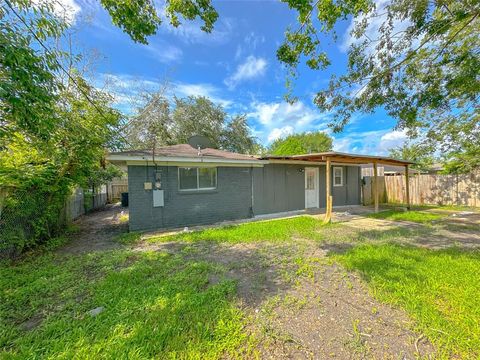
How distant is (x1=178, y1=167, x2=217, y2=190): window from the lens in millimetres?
7234

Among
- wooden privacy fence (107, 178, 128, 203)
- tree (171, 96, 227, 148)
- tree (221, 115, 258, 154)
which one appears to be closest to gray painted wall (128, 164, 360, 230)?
tree (171, 96, 227, 148)

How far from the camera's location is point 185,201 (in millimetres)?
7234

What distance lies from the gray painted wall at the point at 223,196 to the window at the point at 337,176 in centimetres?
33

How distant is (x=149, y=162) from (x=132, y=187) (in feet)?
3.07

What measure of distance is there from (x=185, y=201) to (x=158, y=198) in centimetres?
92

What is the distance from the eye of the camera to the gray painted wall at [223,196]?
6.57m

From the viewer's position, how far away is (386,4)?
462 cm

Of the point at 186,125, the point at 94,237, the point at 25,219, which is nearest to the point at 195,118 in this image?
the point at 186,125

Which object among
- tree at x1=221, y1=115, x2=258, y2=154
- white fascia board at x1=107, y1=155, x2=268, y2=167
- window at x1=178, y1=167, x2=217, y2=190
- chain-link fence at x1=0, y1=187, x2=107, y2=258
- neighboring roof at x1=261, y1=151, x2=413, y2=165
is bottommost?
chain-link fence at x1=0, y1=187, x2=107, y2=258

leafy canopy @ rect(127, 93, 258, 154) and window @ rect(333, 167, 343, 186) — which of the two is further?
leafy canopy @ rect(127, 93, 258, 154)

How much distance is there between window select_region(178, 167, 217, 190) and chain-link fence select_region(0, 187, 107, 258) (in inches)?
135

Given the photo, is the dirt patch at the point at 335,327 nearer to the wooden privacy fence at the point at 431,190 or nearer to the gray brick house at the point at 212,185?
the gray brick house at the point at 212,185

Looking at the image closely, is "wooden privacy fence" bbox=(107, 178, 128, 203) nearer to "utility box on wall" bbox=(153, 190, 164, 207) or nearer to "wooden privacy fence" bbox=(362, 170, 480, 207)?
"utility box on wall" bbox=(153, 190, 164, 207)

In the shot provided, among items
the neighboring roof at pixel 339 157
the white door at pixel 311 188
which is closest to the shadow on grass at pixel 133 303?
the neighboring roof at pixel 339 157
